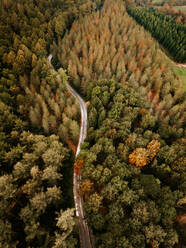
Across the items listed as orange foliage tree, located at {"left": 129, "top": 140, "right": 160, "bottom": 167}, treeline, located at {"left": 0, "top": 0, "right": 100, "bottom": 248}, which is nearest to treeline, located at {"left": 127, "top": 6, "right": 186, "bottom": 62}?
treeline, located at {"left": 0, "top": 0, "right": 100, "bottom": 248}

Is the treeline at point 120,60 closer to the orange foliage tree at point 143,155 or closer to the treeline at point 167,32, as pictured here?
the treeline at point 167,32

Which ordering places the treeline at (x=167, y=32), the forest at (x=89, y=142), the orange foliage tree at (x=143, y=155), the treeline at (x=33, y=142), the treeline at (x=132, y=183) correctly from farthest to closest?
the treeline at (x=167, y=32) < the orange foliage tree at (x=143, y=155) < the forest at (x=89, y=142) < the treeline at (x=132, y=183) < the treeline at (x=33, y=142)

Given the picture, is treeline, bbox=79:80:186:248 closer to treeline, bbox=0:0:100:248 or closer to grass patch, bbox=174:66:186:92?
treeline, bbox=0:0:100:248

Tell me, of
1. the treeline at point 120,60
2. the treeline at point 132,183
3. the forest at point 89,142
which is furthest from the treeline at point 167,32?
the treeline at point 132,183

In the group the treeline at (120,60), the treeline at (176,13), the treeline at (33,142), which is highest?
the treeline at (176,13)

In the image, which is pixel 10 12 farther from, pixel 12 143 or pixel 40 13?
pixel 12 143

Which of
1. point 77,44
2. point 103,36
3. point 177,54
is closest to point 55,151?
point 77,44
